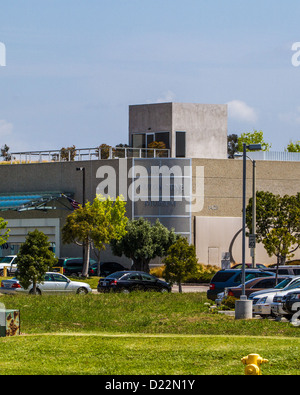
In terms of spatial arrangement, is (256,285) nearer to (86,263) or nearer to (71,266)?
(86,263)

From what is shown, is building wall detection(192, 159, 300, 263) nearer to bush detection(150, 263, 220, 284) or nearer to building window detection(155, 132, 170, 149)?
bush detection(150, 263, 220, 284)

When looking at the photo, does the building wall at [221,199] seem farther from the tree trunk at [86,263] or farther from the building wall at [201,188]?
the tree trunk at [86,263]

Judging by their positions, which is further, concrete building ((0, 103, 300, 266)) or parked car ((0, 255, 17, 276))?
concrete building ((0, 103, 300, 266))

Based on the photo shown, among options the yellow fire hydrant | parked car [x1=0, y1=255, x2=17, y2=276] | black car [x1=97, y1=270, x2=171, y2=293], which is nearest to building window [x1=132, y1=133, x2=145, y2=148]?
parked car [x1=0, y1=255, x2=17, y2=276]

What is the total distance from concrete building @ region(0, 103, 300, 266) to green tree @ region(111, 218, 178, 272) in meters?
4.73

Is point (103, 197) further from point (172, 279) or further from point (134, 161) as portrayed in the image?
point (172, 279)

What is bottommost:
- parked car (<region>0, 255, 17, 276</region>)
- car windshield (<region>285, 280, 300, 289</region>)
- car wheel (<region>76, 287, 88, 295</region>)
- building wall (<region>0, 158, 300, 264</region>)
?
parked car (<region>0, 255, 17, 276</region>)

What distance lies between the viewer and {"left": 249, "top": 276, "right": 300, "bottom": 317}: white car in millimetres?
26922

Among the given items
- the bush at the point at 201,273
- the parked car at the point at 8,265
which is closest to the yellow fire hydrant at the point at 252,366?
the bush at the point at 201,273

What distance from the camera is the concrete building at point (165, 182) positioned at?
206 feet

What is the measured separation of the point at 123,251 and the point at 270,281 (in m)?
25.3

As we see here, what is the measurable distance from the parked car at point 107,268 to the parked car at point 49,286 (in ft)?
64.9

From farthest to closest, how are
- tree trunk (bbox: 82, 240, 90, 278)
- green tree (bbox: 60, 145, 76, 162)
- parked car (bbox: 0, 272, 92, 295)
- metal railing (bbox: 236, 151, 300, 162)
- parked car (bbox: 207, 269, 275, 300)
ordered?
1. metal railing (bbox: 236, 151, 300, 162)
2. green tree (bbox: 60, 145, 76, 162)
3. tree trunk (bbox: 82, 240, 90, 278)
4. parked car (bbox: 0, 272, 92, 295)
5. parked car (bbox: 207, 269, 275, 300)

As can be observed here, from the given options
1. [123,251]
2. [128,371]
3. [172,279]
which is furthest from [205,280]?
[128,371]
